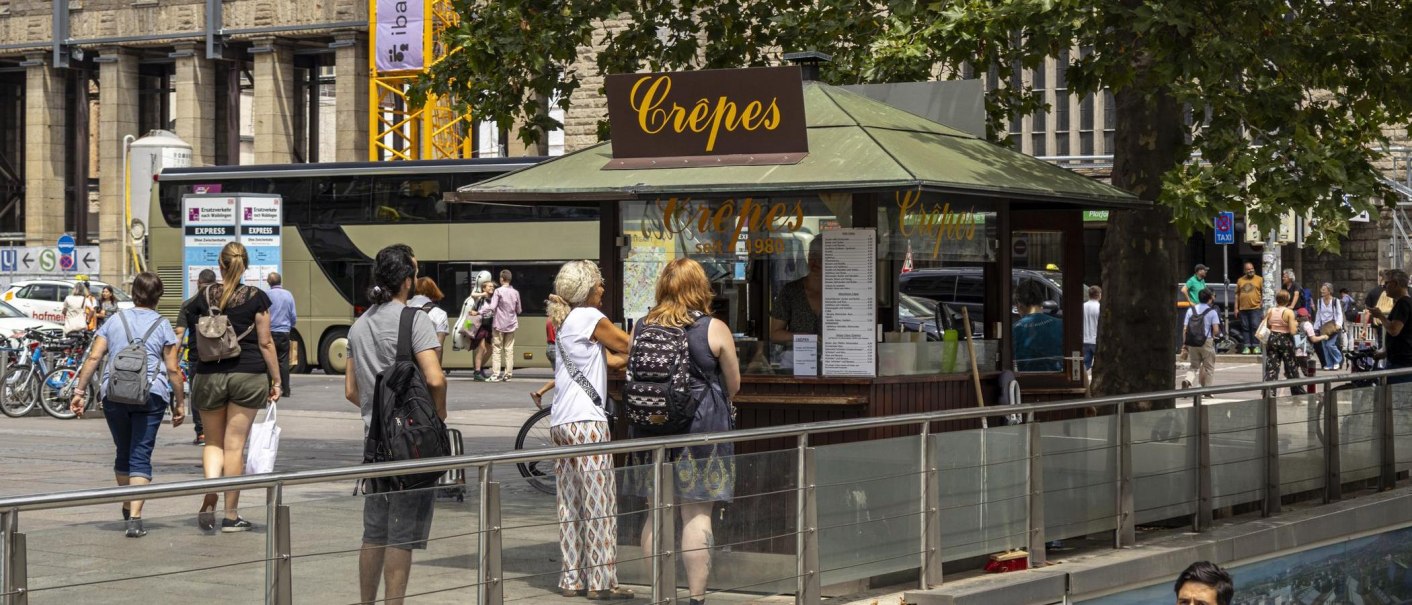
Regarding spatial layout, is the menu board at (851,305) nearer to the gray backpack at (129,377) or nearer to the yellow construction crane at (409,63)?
the gray backpack at (129,377)

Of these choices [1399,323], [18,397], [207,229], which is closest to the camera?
[1399,323]

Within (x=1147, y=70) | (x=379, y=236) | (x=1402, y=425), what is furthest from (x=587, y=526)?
(x=379, y=236)

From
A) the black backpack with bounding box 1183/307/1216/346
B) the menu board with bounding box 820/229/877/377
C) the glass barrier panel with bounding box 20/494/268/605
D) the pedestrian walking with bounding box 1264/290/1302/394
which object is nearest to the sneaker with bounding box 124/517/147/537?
the glass barrier panel with bounding box 20/494/268/605

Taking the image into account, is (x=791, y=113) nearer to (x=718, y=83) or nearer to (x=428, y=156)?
(x=718, y=83)

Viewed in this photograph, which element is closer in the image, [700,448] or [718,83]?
→ [700,448]

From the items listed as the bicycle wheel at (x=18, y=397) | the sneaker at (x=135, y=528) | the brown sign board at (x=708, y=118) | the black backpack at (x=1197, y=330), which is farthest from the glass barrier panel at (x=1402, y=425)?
the bicycle wheel at (x=18, y=397)

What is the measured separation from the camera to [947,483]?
30.1 ft

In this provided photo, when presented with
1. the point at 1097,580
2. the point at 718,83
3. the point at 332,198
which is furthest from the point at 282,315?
the point at 332,198

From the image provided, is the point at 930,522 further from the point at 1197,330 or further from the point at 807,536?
the point at 1197,330

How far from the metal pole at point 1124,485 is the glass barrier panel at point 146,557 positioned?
601cm

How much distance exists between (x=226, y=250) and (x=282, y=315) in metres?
8.28

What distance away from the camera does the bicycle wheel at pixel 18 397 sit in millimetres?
22344

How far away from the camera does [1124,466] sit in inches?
414

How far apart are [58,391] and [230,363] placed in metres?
12.4
